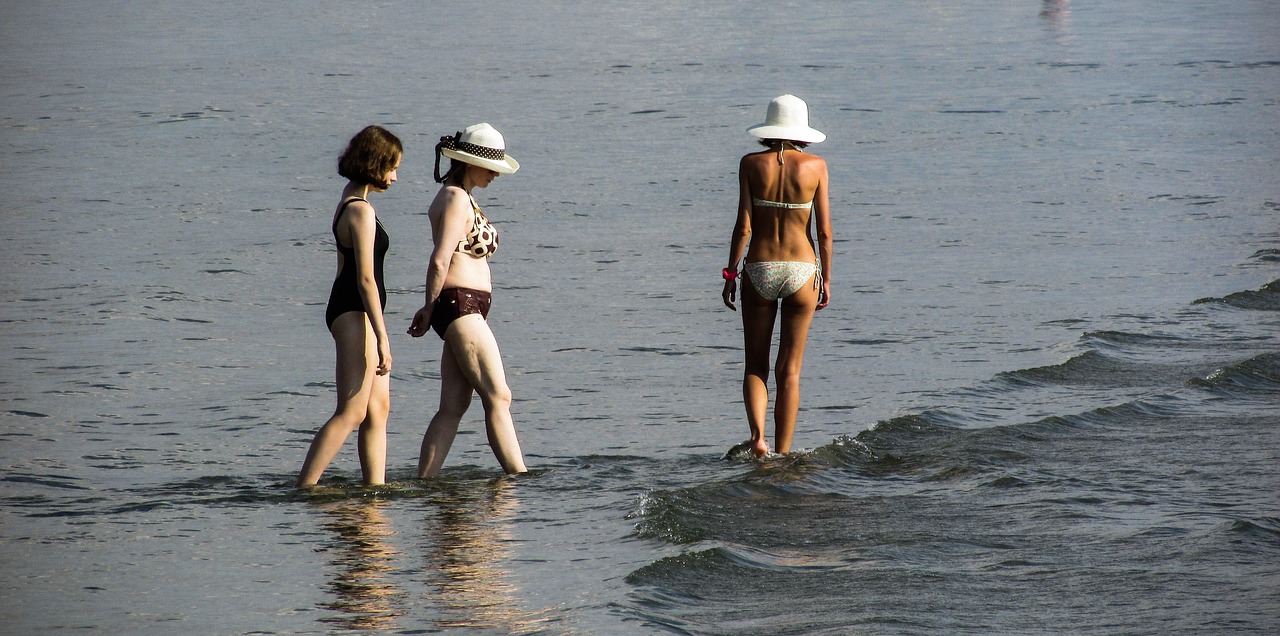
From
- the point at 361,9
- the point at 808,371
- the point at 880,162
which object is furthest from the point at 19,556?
the point at 361,9

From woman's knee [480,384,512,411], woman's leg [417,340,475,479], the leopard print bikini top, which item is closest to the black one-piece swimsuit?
the leopard print bikini top

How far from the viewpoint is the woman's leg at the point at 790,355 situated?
763cm

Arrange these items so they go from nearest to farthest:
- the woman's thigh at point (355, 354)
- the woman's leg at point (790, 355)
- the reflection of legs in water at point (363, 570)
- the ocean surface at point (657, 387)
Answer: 1. the reflection of legs in water at point (363, 570)
2. the ocean surface at point (657, 387)
3. the woman's thigh at point (355, 354)
4. the woman's leg at point (790, 355)

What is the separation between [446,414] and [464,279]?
709 mm

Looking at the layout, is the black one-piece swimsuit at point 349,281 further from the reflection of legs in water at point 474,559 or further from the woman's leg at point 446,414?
the reflection of legs in water at point 474,559

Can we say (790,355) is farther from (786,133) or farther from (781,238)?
(786,133)

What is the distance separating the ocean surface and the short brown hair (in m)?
1.52

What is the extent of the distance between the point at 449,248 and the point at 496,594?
1582 millimetres

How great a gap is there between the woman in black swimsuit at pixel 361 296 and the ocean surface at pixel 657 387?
1.55 feet

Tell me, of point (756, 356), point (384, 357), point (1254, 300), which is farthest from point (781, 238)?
point (1254, 300)

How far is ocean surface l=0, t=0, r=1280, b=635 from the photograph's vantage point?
5871mm

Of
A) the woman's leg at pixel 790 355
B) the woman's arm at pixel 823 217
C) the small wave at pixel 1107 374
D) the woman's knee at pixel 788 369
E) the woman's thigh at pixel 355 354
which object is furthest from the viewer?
the small wave at pixel 1107 374

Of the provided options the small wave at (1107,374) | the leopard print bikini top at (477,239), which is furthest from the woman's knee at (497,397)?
the small wave at (1107,374)

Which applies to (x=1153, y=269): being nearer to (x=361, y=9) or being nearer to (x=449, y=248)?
(x=449, y=248)
